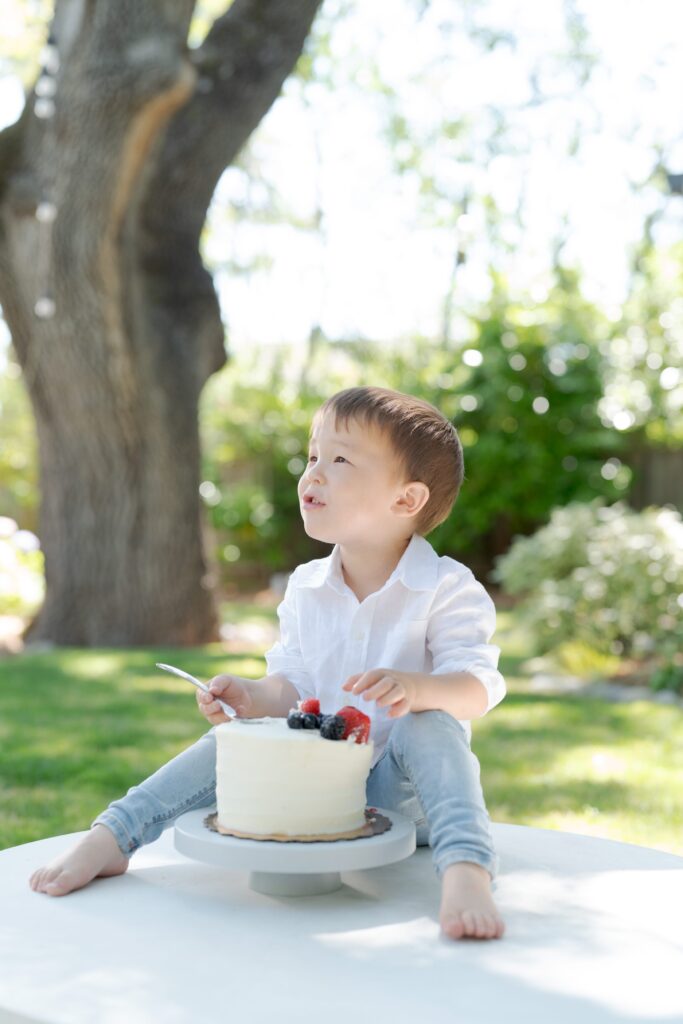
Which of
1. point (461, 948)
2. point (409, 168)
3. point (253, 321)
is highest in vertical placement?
point (409, 168)

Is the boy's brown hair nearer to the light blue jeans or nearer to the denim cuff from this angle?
the light blue jeans

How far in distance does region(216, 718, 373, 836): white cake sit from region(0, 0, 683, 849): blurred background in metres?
2.08

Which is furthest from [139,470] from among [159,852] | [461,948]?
[461,948]

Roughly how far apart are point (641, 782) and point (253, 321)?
13.2 meters

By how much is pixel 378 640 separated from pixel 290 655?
0.22 metres

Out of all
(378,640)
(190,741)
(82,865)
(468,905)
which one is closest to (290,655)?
(378,640)

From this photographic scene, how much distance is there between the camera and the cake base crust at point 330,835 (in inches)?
71.2

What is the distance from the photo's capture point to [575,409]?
1252 centimetres

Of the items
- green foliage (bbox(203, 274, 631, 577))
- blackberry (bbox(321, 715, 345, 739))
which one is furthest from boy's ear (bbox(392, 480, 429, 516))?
green foliage (bbox(203, 274, 631, 577))

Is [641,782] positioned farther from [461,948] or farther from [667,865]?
[461,948]

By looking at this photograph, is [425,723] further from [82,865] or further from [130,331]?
[130,331]

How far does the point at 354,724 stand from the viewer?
1879mm

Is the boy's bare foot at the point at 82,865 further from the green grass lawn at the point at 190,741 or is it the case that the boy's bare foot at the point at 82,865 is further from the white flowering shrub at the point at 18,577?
the white flowering shrub at the point at 18,577

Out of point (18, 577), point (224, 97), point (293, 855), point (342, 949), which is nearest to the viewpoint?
point (342, 949)
